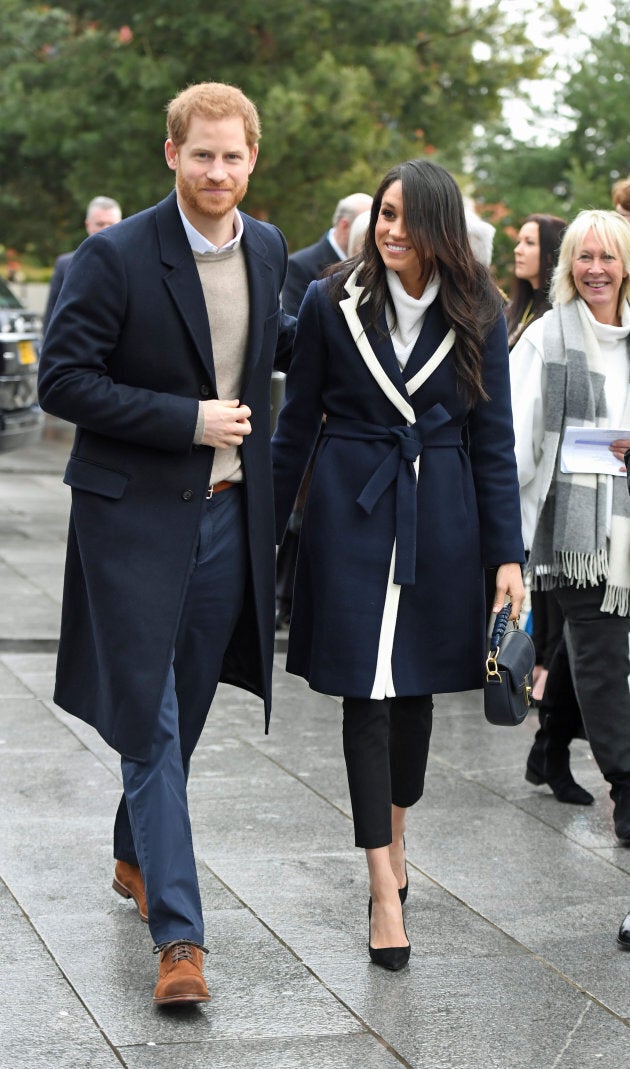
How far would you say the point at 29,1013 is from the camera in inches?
141

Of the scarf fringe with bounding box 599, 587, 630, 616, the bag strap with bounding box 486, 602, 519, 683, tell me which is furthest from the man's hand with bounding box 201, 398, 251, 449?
the scarf fringe with bounding box 599, 587, 630, 616

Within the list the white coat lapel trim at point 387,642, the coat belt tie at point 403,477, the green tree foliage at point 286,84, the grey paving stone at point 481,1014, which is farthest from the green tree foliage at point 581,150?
the grey paving stone at point 481,1014

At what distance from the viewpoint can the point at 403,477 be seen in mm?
4039

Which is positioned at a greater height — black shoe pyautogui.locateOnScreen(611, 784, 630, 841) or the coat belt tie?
the coat belt tie

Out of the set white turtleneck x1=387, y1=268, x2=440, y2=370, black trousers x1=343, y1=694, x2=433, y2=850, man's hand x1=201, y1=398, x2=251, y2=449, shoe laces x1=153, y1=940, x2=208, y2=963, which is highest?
white turtleneck x1=387, y1=268, x2=440, y2=370

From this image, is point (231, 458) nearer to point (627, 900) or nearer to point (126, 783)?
point (126, 783)

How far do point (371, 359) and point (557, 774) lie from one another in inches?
80.3

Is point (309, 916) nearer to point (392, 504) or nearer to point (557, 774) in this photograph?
point (392, 504)

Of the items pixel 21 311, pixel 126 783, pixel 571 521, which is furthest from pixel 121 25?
pixel 126 783

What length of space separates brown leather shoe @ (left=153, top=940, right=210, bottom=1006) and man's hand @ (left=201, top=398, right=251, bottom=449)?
1.10 m

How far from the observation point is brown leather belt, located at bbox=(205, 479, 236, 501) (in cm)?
389

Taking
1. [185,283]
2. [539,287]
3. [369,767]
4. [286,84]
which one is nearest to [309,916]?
[369,767]

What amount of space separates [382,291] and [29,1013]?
1.84 meters

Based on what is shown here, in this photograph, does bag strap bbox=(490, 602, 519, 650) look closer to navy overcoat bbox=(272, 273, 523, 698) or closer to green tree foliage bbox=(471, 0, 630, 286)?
navy overcoat bbox=(272, 273, 523, 698)
